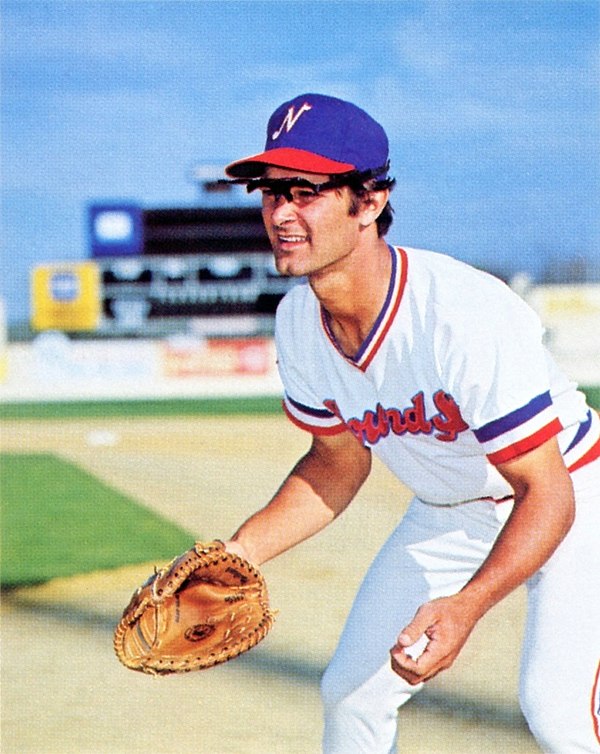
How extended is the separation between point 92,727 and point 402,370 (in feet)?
7.02

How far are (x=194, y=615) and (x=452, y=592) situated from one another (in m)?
0.63

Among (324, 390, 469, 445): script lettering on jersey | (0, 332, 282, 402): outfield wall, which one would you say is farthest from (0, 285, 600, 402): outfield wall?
(324, 390, 469, 445): script lettering on jersey

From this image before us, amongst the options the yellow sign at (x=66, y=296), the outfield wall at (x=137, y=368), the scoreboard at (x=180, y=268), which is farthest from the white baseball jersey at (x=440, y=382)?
the yellow sign at (x=66, y=296)

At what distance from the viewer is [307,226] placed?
262 centimetres

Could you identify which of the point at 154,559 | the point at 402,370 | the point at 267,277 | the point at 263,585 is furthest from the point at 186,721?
the point at 267,277

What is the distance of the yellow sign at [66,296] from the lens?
20547mm

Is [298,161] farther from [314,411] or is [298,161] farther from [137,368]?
[137,368]

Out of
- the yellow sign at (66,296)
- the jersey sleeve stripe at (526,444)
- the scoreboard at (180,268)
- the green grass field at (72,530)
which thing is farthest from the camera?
the yellow sign at (66,296)

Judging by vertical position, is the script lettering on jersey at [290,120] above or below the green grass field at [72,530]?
above

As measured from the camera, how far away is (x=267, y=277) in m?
19.3

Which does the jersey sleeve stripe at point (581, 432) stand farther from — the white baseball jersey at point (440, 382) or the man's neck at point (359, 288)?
the man's neck at point (359, 288)

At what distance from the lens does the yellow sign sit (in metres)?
20.5

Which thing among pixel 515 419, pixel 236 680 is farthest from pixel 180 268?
pixel 515 419

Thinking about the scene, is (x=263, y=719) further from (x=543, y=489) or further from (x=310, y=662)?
(x=543, y=489)
